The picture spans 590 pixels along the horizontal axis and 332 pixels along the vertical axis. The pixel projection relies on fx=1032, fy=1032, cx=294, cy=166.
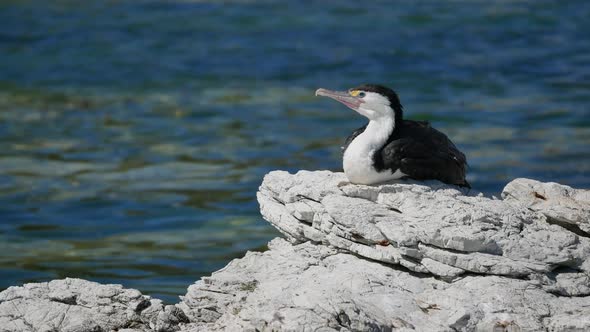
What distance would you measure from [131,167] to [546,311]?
8779 mm

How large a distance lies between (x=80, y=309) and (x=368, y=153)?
2.20 metres

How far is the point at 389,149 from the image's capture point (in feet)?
23.0

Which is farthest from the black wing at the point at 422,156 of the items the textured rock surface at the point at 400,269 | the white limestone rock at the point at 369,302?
the white limestone rock at the point at 369,302

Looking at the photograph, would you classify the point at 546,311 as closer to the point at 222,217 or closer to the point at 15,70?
the point at 222,217

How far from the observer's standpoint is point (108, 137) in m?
15.5

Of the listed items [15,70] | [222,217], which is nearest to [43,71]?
[15,70]

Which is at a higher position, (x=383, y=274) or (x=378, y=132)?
(x=378, y=132)

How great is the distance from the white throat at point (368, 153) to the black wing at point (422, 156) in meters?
0.05

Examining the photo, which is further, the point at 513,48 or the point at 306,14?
the point at 306,14

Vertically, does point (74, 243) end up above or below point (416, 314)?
below

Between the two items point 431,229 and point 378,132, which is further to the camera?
point 378,132

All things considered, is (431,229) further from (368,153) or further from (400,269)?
(368,153)

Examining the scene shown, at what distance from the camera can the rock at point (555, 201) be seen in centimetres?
679

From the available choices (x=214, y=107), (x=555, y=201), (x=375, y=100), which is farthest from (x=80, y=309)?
(x=214, y=107)
